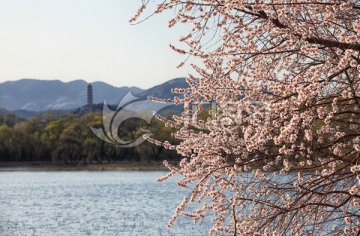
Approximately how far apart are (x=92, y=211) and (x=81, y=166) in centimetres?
4818

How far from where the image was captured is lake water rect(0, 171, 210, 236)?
20.5 metres

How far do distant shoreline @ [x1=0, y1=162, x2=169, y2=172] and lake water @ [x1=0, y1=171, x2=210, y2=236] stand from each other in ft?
93.8

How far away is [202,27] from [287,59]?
3.01ft

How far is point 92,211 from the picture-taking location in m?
27.6

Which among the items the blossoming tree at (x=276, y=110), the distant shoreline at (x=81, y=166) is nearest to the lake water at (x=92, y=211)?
the blossoming tree at (x=276, y=110)

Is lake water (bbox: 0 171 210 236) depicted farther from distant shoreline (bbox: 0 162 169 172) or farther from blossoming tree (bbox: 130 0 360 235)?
distant shoreline (bbox: 0 162 169 172)

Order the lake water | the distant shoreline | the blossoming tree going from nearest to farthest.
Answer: the blossoming tree
the lake water
the distant shoreline

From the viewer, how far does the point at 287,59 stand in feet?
19.5

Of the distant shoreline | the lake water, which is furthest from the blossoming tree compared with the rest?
the distant shoreline

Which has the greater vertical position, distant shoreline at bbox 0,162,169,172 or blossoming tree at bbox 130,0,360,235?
blossoming tree at bbox 130,0,360,235

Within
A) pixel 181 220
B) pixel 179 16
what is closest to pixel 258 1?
pixel 179 16

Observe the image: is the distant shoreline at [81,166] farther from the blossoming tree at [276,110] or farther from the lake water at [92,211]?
the blossoming tree at [276,110]

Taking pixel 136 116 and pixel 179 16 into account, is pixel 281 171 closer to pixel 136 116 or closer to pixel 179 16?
pixel 179 16

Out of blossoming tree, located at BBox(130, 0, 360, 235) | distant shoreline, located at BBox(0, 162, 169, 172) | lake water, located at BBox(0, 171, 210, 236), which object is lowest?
lake water, located at BBox(0, 171, 210, 236)
